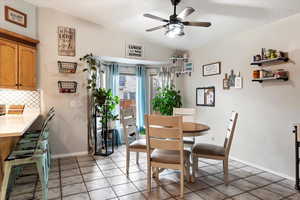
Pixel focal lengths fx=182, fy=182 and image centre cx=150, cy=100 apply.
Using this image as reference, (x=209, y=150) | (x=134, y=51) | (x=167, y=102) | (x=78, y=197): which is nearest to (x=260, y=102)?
(x=209, y=150)

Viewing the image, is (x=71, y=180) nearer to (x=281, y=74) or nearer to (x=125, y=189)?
(x=125, y=189)

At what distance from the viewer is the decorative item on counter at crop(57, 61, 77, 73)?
365 cm

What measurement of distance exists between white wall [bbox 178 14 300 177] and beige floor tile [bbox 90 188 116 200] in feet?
8.47

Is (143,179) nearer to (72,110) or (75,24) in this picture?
(72,110)

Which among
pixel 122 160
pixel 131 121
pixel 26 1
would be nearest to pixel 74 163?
pixel 122 160

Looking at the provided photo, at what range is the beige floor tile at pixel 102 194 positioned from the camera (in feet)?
7.48

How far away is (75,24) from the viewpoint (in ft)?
12.6

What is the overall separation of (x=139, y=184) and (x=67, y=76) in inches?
102

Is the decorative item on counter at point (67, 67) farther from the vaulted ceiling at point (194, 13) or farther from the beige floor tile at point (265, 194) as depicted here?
the beige floor tile at point (265, 194)

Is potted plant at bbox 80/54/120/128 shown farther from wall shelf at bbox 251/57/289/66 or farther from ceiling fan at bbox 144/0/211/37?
wall shelf at bbox 251/57/289/66

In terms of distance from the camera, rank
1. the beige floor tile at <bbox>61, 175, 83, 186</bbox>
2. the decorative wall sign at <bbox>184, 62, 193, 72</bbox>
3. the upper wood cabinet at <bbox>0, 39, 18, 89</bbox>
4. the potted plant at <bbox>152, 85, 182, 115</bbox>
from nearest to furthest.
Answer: the beige floor tile at <bbox>61, 175, 83, 186</bbox> < the upper wood cabinet at <bbox>0, 39, 18, 89</bbox> < the potted plant at <bbox>152, 85, 182, 115</bbox> < the decorative wall sign at <bbox>184, 62, 193, 72</bbox>

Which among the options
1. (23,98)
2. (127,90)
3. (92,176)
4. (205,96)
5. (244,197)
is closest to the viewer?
(244,197)

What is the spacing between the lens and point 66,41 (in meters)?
3.75

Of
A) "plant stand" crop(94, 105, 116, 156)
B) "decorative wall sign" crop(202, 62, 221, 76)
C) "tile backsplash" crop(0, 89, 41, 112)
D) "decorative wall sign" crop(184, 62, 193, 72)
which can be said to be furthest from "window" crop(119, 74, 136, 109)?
"tile backsplash" crop(0, 89, 41, 112)
